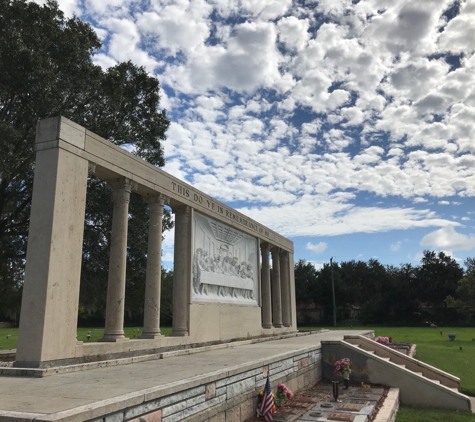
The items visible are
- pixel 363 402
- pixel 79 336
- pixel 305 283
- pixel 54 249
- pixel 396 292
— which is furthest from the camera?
pixel 305 283

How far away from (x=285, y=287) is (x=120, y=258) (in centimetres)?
1458

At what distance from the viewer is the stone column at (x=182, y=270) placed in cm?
1334

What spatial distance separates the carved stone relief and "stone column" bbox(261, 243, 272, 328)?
2.43m

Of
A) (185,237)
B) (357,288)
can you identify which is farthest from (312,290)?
(185,237)

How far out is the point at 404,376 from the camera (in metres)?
10.6

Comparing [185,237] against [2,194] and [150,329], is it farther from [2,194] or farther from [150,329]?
[2,194]

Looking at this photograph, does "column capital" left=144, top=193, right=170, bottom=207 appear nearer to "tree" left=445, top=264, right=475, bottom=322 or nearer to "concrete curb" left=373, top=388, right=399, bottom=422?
"concrete curb" left=373, top=388, right=399, bottom=422

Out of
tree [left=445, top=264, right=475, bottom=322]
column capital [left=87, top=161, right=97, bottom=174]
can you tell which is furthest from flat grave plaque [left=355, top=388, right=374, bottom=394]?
tree [left=445, top=264, right=475, bottom=322]

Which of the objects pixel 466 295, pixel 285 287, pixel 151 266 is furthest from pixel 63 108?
pixel 466 295

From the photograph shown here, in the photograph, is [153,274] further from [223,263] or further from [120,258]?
[223,263]

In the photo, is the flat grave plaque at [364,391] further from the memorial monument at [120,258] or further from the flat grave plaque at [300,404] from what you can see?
the memorial monument at [120,258]

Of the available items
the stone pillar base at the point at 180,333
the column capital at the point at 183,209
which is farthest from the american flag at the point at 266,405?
the column capital at the point at 183,209

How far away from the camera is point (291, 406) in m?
8.37

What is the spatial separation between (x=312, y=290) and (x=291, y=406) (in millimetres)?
46073
